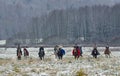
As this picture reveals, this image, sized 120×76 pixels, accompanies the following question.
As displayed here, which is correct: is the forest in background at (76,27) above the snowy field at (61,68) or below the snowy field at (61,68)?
above

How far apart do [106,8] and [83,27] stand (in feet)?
38.6

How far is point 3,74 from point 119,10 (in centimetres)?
12091

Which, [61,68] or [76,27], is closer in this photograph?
[61,68]

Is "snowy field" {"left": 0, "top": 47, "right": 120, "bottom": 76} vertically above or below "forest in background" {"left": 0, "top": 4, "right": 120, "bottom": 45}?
below

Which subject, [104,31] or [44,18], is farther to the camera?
[44,18]

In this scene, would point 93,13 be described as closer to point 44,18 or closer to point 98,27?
point 98,27

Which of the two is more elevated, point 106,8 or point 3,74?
point 106,8

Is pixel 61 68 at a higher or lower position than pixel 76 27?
lower

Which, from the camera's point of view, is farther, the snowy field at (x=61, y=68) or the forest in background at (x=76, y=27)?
the forest in background at (x=76, y=27)

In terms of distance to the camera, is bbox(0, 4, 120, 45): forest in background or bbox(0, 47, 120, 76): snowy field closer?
bbox(0, 47, 120, 76): snowy field

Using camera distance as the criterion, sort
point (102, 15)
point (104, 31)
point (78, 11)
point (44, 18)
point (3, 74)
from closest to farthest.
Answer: point (3, 74) → point (104, 31) → point (102, 15) → point (78, 11) → point (44, 18)

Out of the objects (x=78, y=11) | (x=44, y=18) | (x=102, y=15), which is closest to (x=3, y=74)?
(x=102, y=15)

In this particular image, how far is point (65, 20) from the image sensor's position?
152750 millimetres

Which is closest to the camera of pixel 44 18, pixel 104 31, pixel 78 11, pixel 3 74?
pixel 3 74
